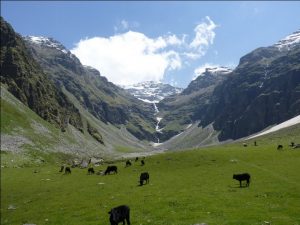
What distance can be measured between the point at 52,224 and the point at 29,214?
783 centimetres

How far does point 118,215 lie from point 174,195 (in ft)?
45.8

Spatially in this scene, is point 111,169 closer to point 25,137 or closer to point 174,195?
point 174,195

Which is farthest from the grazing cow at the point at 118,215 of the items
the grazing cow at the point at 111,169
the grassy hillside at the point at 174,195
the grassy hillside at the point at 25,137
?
the grassy hillside at the point at 25,137

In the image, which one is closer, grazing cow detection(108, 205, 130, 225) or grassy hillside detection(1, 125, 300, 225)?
grazing cow detection(108, 205, 130, 225)

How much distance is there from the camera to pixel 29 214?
43.0 m

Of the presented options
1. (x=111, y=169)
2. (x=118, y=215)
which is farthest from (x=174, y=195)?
(x=111, y=169)

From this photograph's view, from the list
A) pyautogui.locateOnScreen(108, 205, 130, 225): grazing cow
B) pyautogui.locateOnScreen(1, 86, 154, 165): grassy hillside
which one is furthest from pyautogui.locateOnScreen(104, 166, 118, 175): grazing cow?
pyautogui.locateOnScreen(108, 205, 130, 225): grazing cow

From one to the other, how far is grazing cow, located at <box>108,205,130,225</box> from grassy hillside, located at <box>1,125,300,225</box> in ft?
6.40

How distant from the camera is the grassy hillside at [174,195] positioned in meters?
32.9

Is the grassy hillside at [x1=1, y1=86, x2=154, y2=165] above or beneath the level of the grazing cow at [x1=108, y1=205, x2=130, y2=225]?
above

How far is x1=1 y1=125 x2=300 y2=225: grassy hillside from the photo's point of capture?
32938 millimetres

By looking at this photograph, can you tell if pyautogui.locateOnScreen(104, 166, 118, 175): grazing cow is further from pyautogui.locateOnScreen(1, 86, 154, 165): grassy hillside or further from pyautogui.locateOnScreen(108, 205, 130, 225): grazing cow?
pyautogui.locateOnScreen(108, 205, 130, 225): grazing cow

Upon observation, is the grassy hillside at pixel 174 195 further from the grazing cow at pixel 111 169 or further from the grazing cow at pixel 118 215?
the grazing cow at pixel 111 169

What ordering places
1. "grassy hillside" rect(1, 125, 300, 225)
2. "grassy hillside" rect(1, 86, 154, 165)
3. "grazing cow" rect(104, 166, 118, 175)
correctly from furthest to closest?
"grassy hillside" rect(1, 86, 154, 165)
"grazing cow" rect(104, 166, 118, 175)
"grassy hillside" rect(1, 125, 300, 225)
